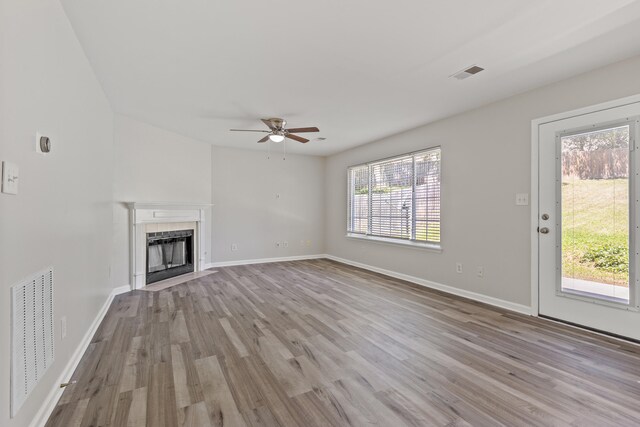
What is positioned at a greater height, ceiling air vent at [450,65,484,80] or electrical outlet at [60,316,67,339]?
ceiling air vent at [450,65,484,80]

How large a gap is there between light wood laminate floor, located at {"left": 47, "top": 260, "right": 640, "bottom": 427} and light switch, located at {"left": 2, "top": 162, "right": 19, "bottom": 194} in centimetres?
127

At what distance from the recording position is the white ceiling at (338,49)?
196cm

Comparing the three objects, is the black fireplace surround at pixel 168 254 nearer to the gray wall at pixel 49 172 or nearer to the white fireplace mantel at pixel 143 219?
the white fireplace mantel at pixel 143 219

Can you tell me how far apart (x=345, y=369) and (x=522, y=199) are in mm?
2752

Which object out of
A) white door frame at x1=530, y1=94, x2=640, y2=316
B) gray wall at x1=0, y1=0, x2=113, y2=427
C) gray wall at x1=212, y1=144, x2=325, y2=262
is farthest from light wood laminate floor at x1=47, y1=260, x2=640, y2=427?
gray wall at x1=212, y1=144, x2=325, y2=262

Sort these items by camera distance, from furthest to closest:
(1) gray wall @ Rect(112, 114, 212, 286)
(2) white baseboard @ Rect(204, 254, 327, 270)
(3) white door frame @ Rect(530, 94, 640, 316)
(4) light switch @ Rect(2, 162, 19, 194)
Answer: (2) white baseboard @ Rect(204, 254, 327, 270), (1) gray wall @ Rect(112, 114, 212, 286), (3) white door frame @ Rect(530, 94, 640, 316), (4) light switch @ Rect(2, 162, 19, 194)

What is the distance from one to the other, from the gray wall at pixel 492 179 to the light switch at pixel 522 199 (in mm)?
46

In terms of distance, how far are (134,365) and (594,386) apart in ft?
10.5

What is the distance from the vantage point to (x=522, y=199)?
3.29m

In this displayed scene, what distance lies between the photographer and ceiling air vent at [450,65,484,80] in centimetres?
270

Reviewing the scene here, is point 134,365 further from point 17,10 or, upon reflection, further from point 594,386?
point 594,386

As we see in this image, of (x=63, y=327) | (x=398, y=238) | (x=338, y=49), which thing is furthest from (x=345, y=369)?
(x=398, y=238)

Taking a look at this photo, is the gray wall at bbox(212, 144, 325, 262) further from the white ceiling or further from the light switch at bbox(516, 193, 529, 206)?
the light switch at bbox(516, 193, 529, 206)

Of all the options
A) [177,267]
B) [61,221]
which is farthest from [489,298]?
[177,267]
